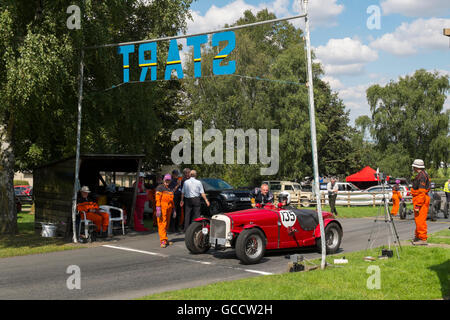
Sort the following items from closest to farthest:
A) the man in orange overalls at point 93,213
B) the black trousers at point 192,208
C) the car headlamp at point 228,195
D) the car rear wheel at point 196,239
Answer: the car rear wheel at point 196,239, the black trousers at point 192,208, the man in orange overalls at point 93,213, the car headlamp at point 228,195

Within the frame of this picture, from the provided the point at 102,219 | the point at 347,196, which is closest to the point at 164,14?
the point at 102,219

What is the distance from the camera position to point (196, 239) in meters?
11.7

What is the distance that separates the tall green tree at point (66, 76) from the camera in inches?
519

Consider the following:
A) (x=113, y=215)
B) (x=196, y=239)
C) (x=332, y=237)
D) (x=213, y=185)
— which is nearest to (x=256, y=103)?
(x=213, y=185)

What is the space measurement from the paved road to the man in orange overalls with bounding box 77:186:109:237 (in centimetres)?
94

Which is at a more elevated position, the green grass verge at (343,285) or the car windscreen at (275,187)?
the car windscreen at (275,187)

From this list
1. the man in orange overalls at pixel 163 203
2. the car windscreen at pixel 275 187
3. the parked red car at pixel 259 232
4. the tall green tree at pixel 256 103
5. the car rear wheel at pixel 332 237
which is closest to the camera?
the parked red car at pixel 259 232

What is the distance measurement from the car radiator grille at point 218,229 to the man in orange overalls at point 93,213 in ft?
17.3

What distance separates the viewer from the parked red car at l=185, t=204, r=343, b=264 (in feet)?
34.5

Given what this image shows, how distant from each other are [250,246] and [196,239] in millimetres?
1733

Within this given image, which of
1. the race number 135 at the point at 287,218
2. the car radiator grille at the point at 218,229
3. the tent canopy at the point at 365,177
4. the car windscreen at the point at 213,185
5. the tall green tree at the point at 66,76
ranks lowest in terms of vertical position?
the car radiator grille at the point at 218,229

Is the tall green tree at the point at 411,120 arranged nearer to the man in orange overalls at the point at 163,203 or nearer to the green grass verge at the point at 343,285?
the man in orange overalls at the point at 163,203

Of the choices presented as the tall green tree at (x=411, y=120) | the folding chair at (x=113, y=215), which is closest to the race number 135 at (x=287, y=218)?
the folding chair at (x=113, y=215)
